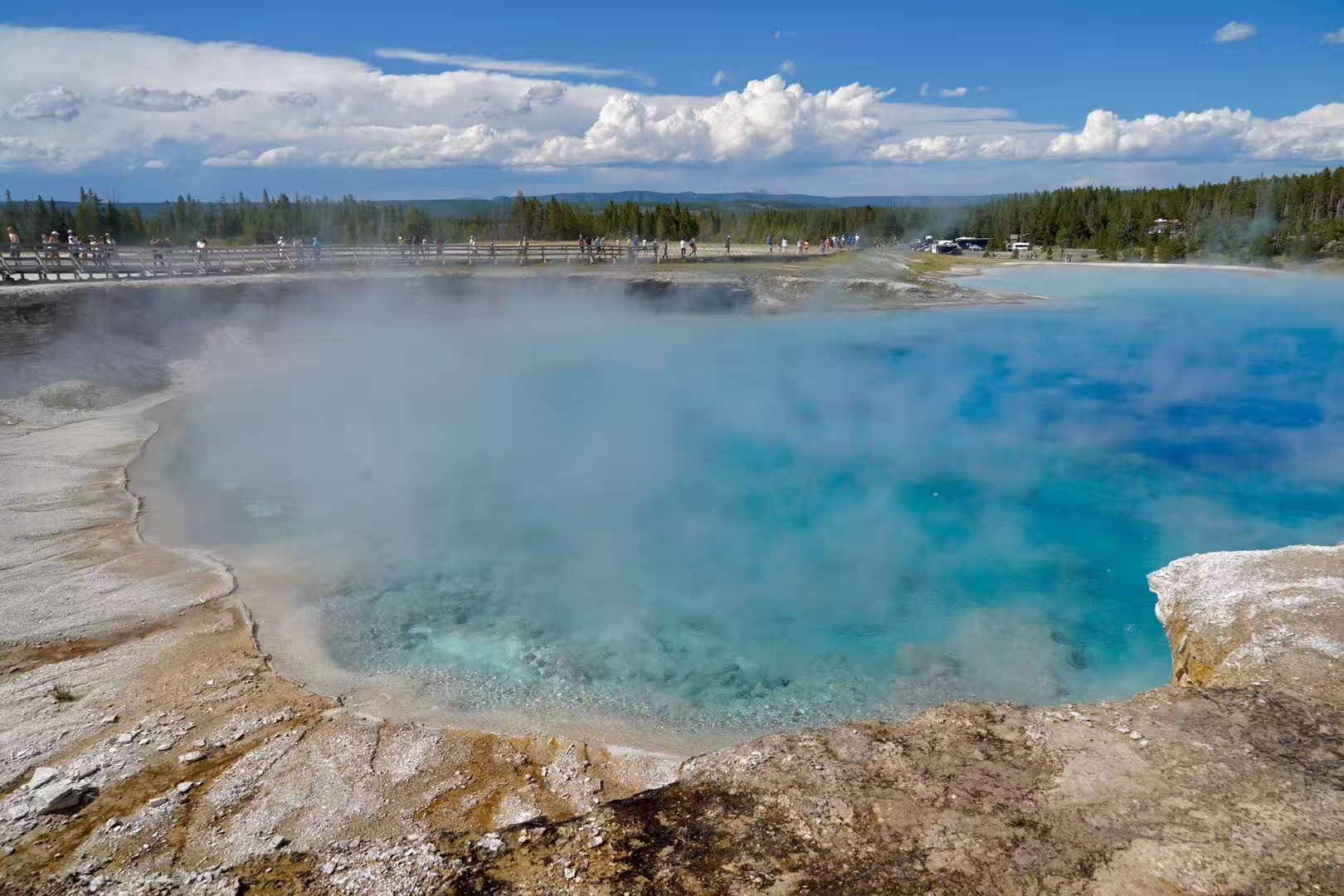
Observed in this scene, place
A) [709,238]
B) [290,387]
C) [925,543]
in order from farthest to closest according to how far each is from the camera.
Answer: [709,238] → [290,387] → [925,543]

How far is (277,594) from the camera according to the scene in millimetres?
9906

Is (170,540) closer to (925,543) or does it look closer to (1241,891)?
(925,543)

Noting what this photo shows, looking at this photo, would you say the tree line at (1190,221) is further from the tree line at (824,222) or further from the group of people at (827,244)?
the group of people at (827,244)

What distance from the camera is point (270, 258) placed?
101ft

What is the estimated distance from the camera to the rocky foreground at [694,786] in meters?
4.34

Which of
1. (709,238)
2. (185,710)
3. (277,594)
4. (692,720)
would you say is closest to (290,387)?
(277,594)

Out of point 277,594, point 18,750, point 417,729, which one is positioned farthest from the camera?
point 277,594

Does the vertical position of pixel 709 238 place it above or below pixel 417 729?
above

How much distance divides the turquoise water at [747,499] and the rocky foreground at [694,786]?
4.69ft

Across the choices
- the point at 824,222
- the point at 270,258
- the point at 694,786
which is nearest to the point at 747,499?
the point at 694,786

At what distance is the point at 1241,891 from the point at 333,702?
6.88 m

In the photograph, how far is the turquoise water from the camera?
889 cm

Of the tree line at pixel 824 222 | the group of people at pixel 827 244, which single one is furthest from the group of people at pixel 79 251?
the group of people at pixel 827 244

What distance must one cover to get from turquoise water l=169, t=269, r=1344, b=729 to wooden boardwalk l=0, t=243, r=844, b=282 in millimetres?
3859
